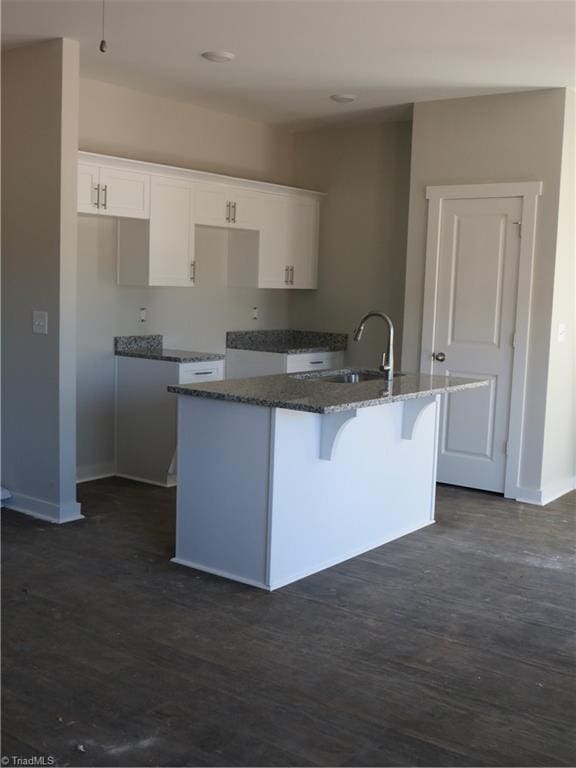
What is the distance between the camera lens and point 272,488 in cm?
382

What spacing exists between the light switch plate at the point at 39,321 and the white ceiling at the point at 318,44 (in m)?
1.46

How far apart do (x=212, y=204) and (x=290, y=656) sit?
379 centimetres

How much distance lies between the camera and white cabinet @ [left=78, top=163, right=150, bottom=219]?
17.1 feet

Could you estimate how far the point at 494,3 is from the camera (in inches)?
150

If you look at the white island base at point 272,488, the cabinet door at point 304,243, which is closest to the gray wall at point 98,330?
the cabinet door at point 304,243

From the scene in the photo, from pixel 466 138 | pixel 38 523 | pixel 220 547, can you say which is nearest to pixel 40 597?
pixel 220 547

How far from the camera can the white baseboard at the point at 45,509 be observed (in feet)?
16.0

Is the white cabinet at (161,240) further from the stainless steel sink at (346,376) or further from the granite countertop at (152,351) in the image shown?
the stainless steel sink at (346,376)

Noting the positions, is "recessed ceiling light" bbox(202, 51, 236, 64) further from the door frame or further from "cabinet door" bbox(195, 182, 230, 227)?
the door frame

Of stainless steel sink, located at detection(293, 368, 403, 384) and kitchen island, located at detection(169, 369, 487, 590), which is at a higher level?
stainless steel sink, located at detection(293, 368, 403, 384)

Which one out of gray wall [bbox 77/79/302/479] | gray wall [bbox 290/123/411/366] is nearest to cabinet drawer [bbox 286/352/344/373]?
gray wall [bbox 290/123/411/366]

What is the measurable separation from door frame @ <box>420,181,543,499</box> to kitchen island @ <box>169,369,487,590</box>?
1.25m

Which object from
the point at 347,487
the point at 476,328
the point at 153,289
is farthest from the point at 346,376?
the point at 153,289

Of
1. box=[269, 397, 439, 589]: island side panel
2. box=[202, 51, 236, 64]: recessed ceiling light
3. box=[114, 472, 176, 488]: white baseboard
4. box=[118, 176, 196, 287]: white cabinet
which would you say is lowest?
box=[114, 472, 176, 488]: white baseboard
